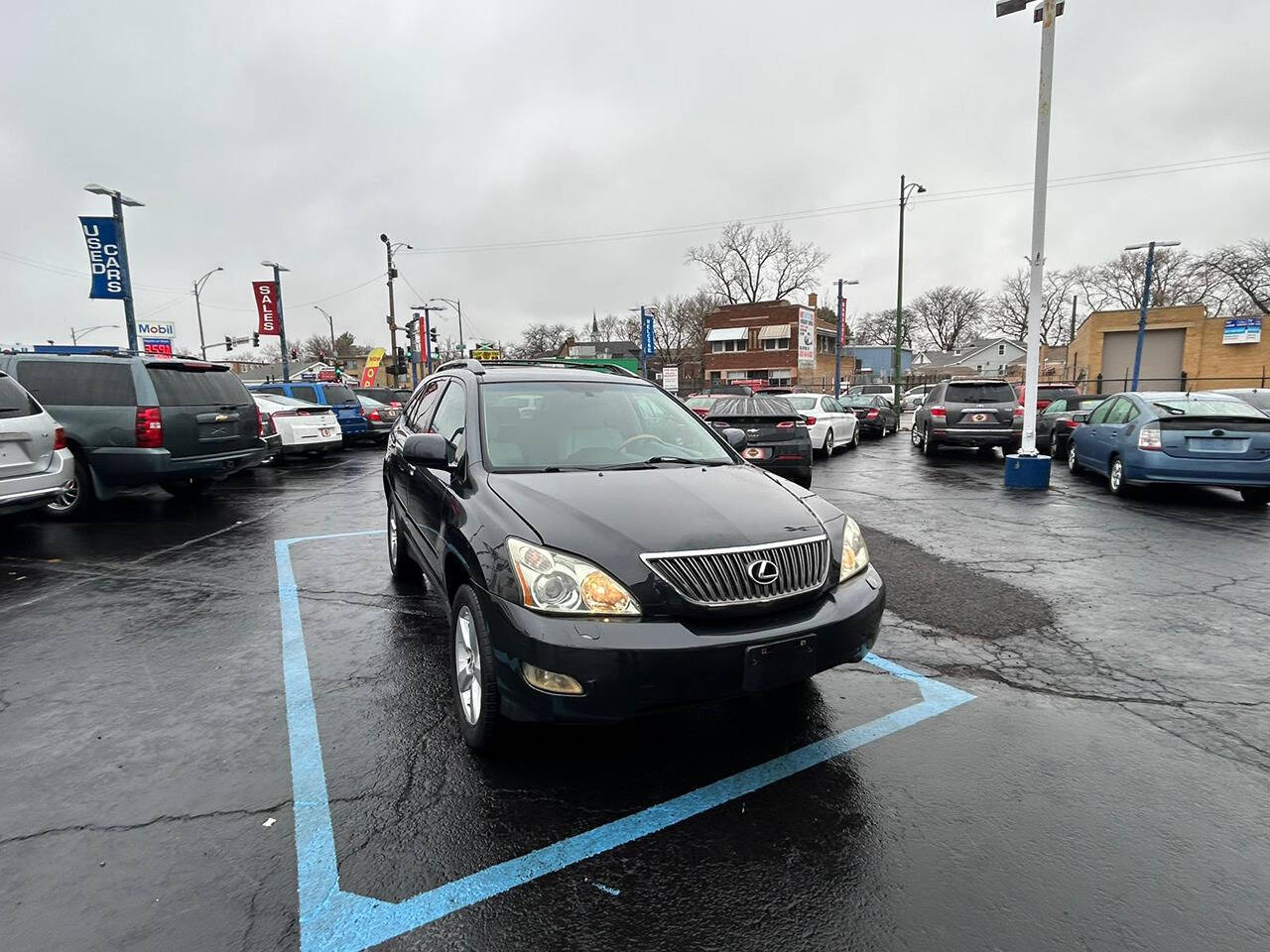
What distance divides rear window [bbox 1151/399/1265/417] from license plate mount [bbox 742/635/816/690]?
8864 millimetres

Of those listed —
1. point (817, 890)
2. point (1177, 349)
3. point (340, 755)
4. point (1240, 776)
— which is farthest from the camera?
point (1177, 349)

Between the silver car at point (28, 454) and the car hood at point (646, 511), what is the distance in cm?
593

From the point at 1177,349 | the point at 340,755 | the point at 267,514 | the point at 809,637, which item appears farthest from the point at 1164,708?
the point at 1177,349

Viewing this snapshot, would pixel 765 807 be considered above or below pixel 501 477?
below

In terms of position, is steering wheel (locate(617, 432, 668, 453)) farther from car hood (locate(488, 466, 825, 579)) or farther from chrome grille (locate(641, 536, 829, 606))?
chrome grille (locate(641, 536, 829, 606))

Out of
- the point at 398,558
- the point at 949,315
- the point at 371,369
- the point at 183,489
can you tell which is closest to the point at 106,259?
the point at 183,489

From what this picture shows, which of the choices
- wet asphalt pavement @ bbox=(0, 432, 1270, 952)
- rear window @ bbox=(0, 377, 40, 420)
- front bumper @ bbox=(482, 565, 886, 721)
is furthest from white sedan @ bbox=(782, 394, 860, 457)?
front bumper @ bbox=(482, 565, 886, 721)

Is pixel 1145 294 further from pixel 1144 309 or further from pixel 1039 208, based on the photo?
pixel 1039 208

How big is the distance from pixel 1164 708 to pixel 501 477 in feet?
11.7

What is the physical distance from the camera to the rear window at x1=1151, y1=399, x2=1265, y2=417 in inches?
341

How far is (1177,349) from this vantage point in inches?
1556

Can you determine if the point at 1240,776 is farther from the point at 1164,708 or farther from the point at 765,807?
the point at 765,807

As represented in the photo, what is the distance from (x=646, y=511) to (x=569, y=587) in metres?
0.53

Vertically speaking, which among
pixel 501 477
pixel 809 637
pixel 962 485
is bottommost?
pixel 962 485
